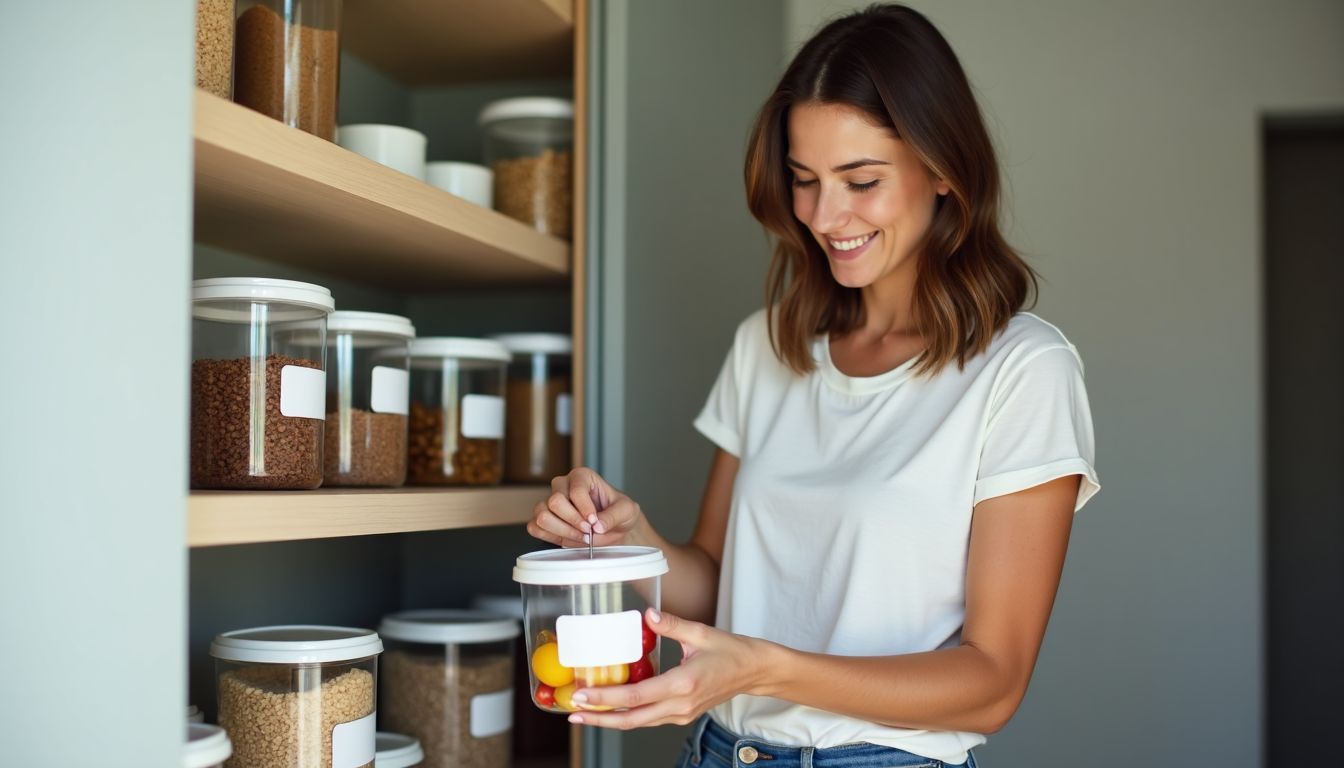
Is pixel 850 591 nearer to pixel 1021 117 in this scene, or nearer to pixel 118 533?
pixel 118 533

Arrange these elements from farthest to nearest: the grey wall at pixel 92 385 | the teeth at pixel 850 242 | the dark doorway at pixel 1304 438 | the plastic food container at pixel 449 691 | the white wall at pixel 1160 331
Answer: the dark doorway at pixel 1304 438, the white wall at pixel 1160 331, the plastic food container at pixel 449 691, the teeth at pixel 850 242, the grey wall at pixel 92 385

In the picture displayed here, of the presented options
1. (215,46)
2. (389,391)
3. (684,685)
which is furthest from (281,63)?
(684,685)

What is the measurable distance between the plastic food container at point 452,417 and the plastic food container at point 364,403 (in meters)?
0.13

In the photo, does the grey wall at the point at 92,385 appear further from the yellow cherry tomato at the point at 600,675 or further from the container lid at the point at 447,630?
the container lid at the point at 447,630

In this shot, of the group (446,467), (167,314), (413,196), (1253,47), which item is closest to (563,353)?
(446,467)

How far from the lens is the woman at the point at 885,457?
1104mm

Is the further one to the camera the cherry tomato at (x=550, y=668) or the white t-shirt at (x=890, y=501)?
the white t-shirt at (x=890, y=501)

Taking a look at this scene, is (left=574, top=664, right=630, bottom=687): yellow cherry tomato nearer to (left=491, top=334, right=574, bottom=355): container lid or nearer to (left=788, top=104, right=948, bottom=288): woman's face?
(left=788, top=104, right=948, bottom=288): woman's face

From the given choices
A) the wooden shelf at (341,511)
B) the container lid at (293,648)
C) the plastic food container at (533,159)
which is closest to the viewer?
the wooden shelf at (341,511)

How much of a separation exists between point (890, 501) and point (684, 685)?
1.12 feet

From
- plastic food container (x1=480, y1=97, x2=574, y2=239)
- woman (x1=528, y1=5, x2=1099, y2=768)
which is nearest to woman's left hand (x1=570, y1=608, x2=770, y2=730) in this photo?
woman (x1=528, y1=5, x2=1099, y2=768)

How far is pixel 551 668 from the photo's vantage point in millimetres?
1015

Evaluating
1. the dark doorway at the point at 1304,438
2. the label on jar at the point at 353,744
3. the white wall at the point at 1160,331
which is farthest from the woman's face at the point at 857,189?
the dark doorway at the point at 1304,438

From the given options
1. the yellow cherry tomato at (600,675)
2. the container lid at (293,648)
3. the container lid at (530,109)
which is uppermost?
the container lid at (530,109)
